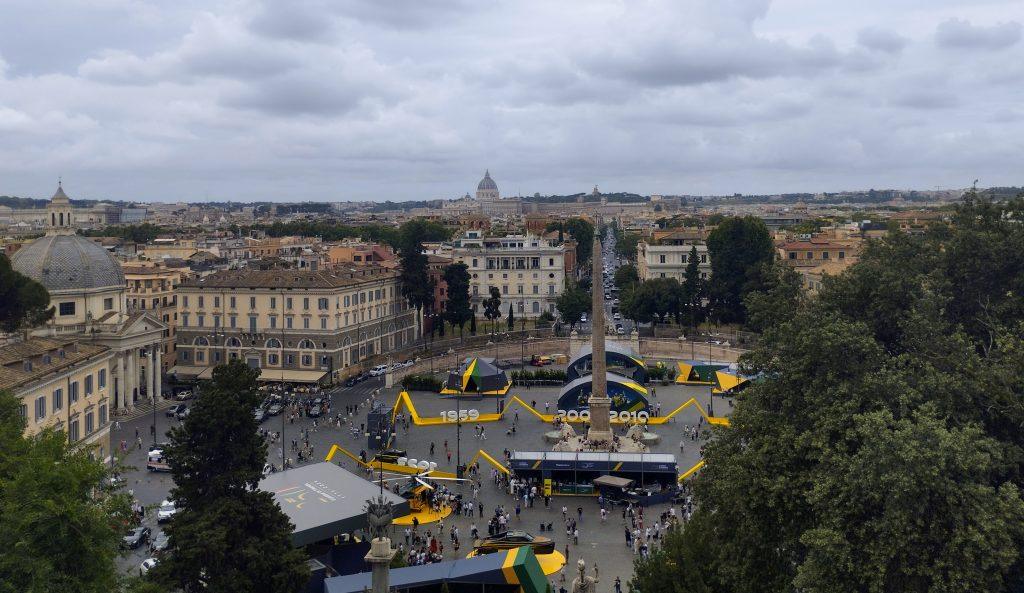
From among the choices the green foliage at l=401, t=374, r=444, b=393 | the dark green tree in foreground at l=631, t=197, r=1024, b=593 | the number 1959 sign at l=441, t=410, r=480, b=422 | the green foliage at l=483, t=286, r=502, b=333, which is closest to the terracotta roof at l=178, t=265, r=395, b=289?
Answer: the green foliage at l=401, t=374, r=444, b=393

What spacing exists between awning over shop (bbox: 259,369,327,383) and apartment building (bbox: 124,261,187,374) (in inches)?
293

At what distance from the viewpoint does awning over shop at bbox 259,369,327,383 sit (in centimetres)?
5653

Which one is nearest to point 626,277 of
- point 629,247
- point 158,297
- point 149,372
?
point 629,247

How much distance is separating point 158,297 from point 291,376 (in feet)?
38.4

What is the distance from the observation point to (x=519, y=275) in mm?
84250

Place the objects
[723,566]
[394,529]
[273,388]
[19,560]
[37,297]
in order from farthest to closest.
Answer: [273,388] → [37,297] → [394,529] → [723,566] → [19,560]

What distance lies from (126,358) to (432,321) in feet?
98.2

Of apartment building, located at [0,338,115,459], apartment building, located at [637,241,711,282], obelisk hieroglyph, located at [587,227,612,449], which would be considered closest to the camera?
apartment building, located at [0,338,115,459]

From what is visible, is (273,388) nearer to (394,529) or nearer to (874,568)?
(394,529)

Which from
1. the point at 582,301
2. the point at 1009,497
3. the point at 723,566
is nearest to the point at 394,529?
the point at 723,566

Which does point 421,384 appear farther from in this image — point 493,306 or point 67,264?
point 493,306

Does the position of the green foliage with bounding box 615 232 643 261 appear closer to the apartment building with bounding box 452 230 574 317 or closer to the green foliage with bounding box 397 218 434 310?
the apartment building with bounding box 452 230 574 317

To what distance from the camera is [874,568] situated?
1688cm

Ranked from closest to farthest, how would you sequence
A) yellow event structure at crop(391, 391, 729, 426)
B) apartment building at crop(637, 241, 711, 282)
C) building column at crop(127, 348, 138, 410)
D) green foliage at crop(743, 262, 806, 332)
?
1. green foliage at crop(743, 262, 806, 332)
2. yellow event structure at crop(391, 391, 729, 426)
3. building column at crop(127, 348, 138, 410)
4. apartment building at crop(637, 241, 711, 282)
